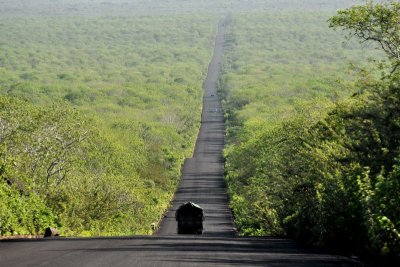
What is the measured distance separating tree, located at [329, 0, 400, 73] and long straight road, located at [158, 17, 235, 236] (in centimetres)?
2348

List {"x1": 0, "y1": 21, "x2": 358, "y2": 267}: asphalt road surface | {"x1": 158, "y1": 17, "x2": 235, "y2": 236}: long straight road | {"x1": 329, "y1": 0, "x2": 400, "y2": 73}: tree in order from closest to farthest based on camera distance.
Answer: {"x1": 0, "y1": 21, "x2": 358, "y2": 267}: asphalt road surface < {"x1": 329, "y1": 0, "x2": 400, "y2": 73}: tree < {"x1": 158, "y1": 17, "x2": 235, "y2": 236}: long straight road

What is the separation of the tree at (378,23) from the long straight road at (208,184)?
23.5m

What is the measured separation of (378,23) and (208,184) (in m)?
53.1

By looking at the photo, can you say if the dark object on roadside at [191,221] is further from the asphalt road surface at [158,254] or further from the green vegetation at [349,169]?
the asphalt road surface at [158,254]

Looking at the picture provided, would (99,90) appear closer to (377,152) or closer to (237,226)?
(237,226)

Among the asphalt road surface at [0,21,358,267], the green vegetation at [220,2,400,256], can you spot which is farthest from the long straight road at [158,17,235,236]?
the asphalt road surface at [0,21,358,267]

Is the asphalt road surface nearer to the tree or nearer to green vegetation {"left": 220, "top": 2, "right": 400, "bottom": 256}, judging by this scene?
green vegetation {"left": 220, "top": 2, "right": 400, "bottom": 256}

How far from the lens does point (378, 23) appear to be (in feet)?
163

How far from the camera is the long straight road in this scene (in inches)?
2931

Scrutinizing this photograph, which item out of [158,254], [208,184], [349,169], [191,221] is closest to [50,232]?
[349,169]

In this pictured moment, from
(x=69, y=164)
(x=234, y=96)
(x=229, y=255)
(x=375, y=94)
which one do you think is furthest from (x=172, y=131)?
(x=229, y=255)

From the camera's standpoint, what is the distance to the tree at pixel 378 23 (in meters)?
48.8

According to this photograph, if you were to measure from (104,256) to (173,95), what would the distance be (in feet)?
547

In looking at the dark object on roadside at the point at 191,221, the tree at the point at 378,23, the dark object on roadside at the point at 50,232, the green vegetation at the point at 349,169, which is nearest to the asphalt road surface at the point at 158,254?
the green vegetation at the point at 349,169
